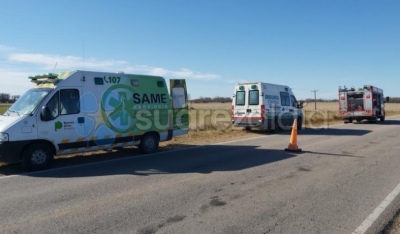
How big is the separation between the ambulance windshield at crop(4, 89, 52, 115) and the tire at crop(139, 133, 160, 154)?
3.39 m

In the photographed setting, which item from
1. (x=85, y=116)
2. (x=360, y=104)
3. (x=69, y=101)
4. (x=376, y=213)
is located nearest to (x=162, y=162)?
(x=85, y=116)

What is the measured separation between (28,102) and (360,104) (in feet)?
85.5

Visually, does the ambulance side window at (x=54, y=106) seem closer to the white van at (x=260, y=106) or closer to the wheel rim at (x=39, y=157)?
the wheel rim at (x=39, y=157)

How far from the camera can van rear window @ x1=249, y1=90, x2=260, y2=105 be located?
1898 cm

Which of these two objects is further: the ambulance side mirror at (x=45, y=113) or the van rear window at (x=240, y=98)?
the van rear window at (x=240, y=98)

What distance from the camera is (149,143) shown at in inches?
457

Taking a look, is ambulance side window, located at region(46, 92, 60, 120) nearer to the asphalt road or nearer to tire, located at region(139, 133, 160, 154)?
the asphalt road

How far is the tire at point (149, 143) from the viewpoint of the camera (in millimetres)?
11406

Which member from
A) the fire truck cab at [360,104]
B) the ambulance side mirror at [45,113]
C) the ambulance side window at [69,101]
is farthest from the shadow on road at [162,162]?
the fire truck cab at [360,104]

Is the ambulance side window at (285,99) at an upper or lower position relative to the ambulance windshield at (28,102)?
upper

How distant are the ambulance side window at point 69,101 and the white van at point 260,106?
36.5 feet

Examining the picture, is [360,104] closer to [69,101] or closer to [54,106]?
[69,101]

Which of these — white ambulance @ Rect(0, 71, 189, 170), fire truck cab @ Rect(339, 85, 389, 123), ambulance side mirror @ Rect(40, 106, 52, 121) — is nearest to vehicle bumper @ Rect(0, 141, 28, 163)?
white ambulance @ Rect(0, 71, 189, 170)

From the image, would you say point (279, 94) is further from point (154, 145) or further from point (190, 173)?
point (190, 173)
